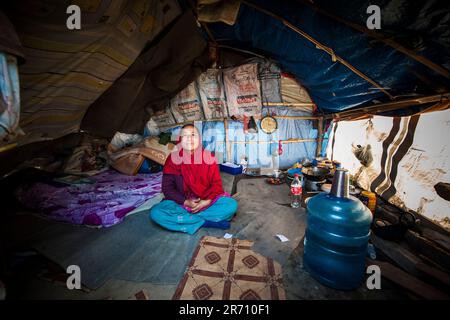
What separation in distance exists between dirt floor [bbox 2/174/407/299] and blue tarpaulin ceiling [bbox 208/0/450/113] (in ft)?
7.11

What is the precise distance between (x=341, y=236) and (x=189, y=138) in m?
2.20

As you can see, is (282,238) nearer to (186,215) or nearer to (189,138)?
(186,215)

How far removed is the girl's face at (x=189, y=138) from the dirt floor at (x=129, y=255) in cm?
128

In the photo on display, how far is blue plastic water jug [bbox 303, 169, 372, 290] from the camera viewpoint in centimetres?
162

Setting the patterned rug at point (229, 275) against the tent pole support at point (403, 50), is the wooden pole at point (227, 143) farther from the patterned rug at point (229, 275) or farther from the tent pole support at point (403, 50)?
the tent pole support at point (403, 50)

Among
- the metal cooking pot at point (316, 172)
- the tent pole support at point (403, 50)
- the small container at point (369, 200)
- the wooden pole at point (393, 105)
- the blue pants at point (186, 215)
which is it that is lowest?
the blue pants at point (186, 215)

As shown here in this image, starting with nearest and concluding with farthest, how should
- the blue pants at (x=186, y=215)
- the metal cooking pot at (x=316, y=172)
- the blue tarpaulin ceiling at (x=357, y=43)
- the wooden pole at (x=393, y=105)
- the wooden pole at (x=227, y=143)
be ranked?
the blue tarpaulin ceiling at (x=357, y=43) → the wooden pole at (x=393, y=105) → the blue pants at (x=186, y=215) → the metal cooking pot at (x=316, y=172) → the wooden pole at (x=227, y=143)

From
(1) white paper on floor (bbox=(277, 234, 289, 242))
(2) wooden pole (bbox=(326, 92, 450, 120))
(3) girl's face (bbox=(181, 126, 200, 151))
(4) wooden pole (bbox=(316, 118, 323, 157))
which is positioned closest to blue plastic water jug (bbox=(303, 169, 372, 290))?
(1) white paper on floor (bbox=(277, 234, 289, 242))

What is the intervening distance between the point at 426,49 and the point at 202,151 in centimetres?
266

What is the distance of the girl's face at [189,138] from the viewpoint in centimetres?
272

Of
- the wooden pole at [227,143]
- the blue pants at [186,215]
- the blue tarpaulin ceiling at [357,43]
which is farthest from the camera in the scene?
the wooden pole at [227,143]

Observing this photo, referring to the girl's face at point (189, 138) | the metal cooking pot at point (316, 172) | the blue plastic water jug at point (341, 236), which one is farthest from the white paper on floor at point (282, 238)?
the girl's face at point (189, 138)

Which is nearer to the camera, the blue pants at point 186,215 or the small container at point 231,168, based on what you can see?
the blue pants at point 186,215

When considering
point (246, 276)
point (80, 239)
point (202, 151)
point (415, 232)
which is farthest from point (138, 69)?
point (415, 232)
